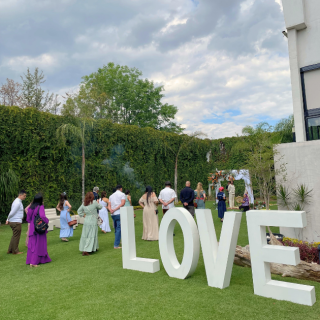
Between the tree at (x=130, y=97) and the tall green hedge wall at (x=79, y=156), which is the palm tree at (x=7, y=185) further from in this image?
the tree at (x=130, y=97)

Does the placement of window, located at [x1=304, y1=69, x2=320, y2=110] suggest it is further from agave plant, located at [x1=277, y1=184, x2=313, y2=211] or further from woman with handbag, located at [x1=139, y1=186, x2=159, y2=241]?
woman with handbag, located at [x1=139, y1=186, x2=159, y2=241]

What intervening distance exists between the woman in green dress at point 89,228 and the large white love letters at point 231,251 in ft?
7.56

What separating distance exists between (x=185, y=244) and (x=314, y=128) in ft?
25.1

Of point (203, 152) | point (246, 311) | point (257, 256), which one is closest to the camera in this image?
point (246, 311)

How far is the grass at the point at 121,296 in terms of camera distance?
143 inches

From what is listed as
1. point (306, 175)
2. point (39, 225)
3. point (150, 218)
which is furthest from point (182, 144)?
point (39, 225)

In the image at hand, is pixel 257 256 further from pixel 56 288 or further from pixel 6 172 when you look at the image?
pixel 6 172

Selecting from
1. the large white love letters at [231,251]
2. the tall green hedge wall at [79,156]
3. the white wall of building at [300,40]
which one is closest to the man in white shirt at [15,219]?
the large white love letters at [231,251]

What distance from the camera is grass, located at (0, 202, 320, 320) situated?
3645 millimetres

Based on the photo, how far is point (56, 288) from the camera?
15.5 ft

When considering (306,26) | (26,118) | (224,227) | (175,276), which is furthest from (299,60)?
(26,118)

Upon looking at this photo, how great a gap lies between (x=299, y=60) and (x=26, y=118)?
12.2 metres

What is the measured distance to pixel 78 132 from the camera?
1491 centimetres

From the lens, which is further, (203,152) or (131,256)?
(203,152)
